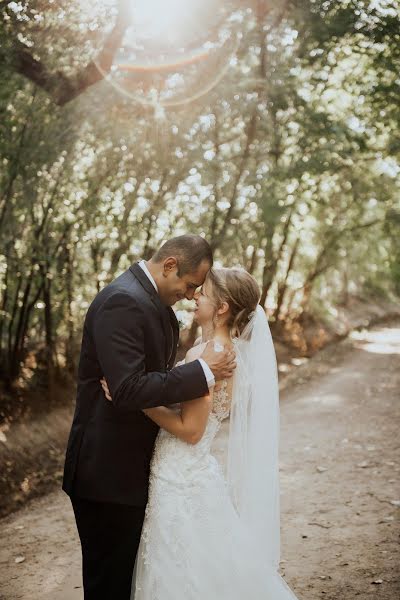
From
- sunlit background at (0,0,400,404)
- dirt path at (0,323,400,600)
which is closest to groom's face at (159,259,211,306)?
sunlit background at (0,0,400,404)

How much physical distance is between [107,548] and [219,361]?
110 centimetres

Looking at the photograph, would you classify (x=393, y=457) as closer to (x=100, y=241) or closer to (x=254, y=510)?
(x=254, y=510)

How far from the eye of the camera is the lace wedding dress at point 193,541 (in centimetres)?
289

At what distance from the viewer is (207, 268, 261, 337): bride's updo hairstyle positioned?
10.2ft

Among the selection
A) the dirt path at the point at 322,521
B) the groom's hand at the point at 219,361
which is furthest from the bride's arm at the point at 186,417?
the dirt path at the point at 322,521

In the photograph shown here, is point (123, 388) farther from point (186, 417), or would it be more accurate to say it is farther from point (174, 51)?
point (174, 51)

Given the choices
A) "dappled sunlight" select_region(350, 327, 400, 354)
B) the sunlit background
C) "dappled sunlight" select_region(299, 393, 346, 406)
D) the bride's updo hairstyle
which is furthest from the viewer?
"dappled sunlight" select_region(350, 327, 400, 354)

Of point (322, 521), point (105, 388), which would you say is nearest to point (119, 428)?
point (105, 388)

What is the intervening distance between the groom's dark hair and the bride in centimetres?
16

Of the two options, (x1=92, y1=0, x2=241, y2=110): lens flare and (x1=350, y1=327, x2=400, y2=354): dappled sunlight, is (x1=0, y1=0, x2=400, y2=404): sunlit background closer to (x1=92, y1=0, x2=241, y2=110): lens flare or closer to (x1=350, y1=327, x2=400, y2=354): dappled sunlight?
(x1=92, y1=0, x2=241, y2=110): lens flare

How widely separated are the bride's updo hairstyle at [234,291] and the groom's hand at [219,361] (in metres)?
0.34

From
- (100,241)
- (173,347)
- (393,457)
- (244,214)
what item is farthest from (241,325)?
(244,214)

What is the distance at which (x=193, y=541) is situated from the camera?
9.59 feet

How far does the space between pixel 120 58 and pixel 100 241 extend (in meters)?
2.80
